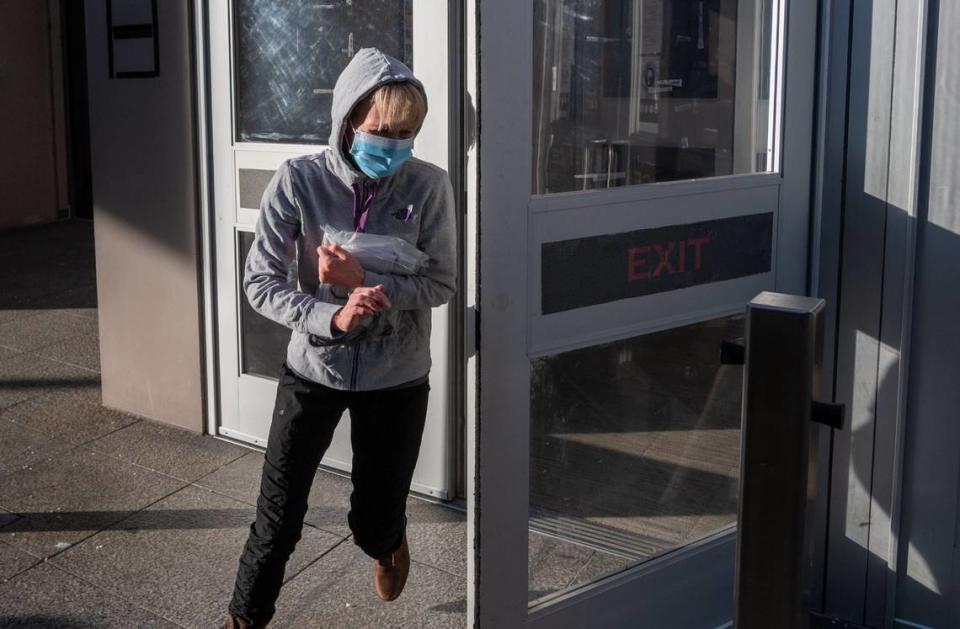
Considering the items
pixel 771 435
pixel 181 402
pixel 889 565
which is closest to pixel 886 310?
pixel 889 565

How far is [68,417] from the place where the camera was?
5.35m

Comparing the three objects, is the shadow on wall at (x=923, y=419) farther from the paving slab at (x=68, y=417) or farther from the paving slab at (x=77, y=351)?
the paving slab at (x=77, y=351)

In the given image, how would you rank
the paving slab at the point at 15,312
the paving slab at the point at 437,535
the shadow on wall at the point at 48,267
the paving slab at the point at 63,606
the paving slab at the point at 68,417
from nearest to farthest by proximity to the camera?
the paving slab at the point at 63,606
the paving slab at the point at 437,535
the paving slab at the point at 68,417
the paving slab at the point at 15,312
the shadow on wall at the point at 48,267

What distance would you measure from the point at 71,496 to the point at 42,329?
8.94 feet

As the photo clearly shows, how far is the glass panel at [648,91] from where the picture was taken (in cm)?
281

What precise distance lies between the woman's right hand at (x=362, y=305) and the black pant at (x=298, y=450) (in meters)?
0.35

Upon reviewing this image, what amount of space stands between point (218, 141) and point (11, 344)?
2.58m

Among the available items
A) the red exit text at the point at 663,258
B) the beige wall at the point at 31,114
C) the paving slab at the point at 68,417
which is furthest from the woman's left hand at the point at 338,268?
the beige wall at the point at 31,114

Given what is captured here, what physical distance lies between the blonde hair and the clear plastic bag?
11.7 inches

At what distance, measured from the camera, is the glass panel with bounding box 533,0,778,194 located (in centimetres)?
281

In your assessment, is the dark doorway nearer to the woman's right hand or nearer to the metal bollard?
the woman's right hand

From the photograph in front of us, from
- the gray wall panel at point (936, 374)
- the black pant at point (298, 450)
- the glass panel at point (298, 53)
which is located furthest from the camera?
the glass panel at point (298, 53)

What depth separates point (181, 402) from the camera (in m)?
5.16

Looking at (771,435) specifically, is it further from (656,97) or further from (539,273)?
(656,97)
